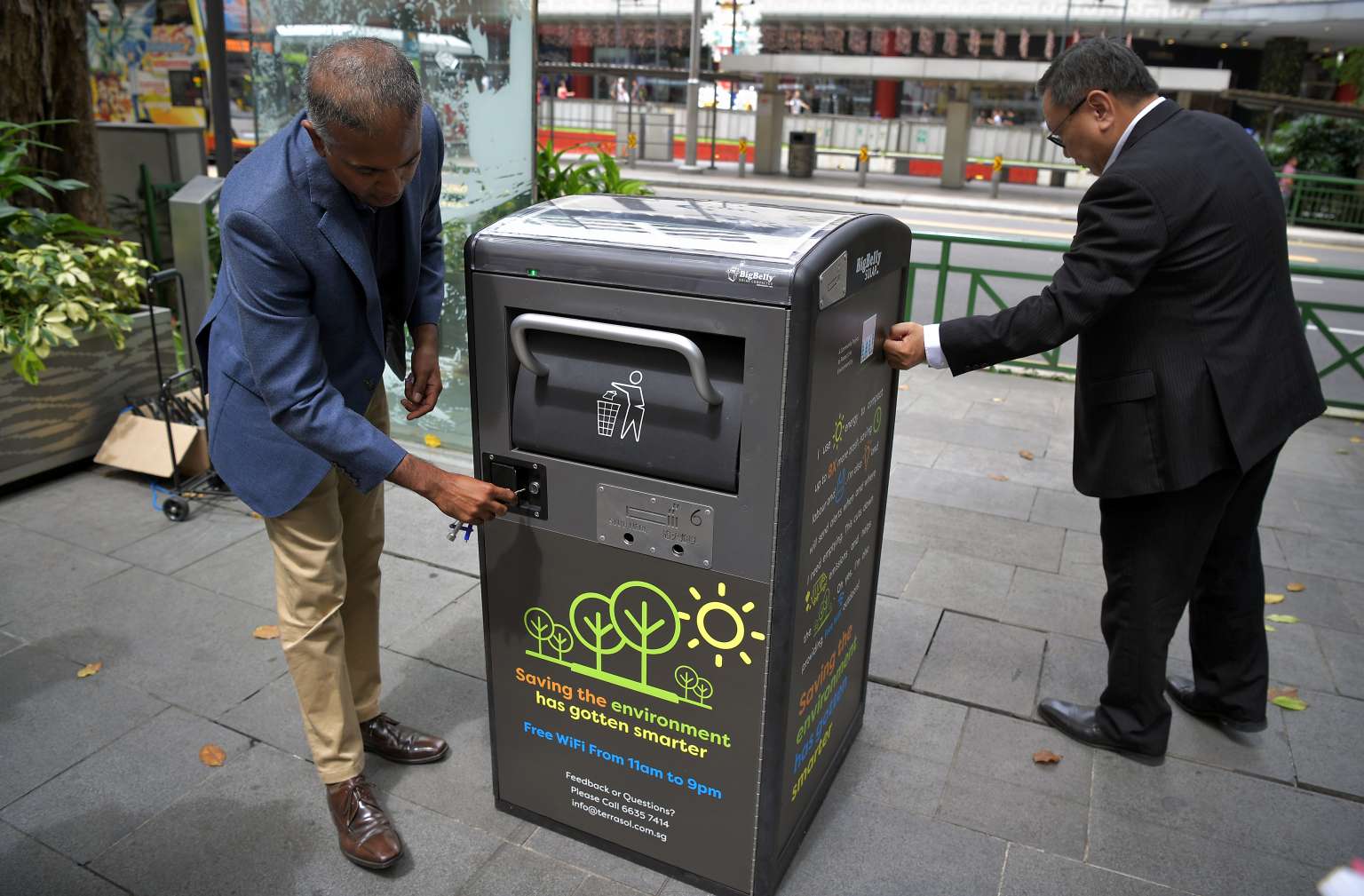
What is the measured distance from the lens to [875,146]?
2780 centimetres

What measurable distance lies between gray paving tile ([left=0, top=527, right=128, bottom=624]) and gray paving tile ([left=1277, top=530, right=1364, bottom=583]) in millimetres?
5301

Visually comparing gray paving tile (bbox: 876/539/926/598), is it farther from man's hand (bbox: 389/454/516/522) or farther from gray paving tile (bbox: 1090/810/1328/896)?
man's hand (bbox: 389/454/516/522)

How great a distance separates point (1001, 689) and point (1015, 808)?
0.66 meters

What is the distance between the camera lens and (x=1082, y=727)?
3217 mm

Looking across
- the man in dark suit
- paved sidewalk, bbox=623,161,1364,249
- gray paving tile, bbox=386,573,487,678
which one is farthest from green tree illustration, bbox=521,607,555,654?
paved sidewalk, bbox=623,161,1364,249

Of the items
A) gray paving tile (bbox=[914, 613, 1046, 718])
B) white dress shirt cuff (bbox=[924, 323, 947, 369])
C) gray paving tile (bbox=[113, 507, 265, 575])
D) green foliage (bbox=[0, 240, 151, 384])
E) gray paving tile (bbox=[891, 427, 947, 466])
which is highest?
white dress shirt cuff (bbox=[924, 323, 947, 369])

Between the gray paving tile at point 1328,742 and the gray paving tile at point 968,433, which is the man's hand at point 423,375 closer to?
the gray paving tile at point 1328,742

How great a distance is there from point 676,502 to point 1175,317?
1486mm

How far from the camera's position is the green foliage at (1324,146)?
1959 cm

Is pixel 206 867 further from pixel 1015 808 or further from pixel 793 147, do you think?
pixel 793 147

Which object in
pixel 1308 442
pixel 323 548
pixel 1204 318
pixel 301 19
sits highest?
pixel 301 19

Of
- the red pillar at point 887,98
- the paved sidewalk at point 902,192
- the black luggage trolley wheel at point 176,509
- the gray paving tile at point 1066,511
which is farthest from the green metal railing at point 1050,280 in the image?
the red pillar at point 887,98

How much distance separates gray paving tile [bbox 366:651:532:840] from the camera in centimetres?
284

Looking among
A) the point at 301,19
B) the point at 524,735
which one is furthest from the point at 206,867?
the point at 301,19
